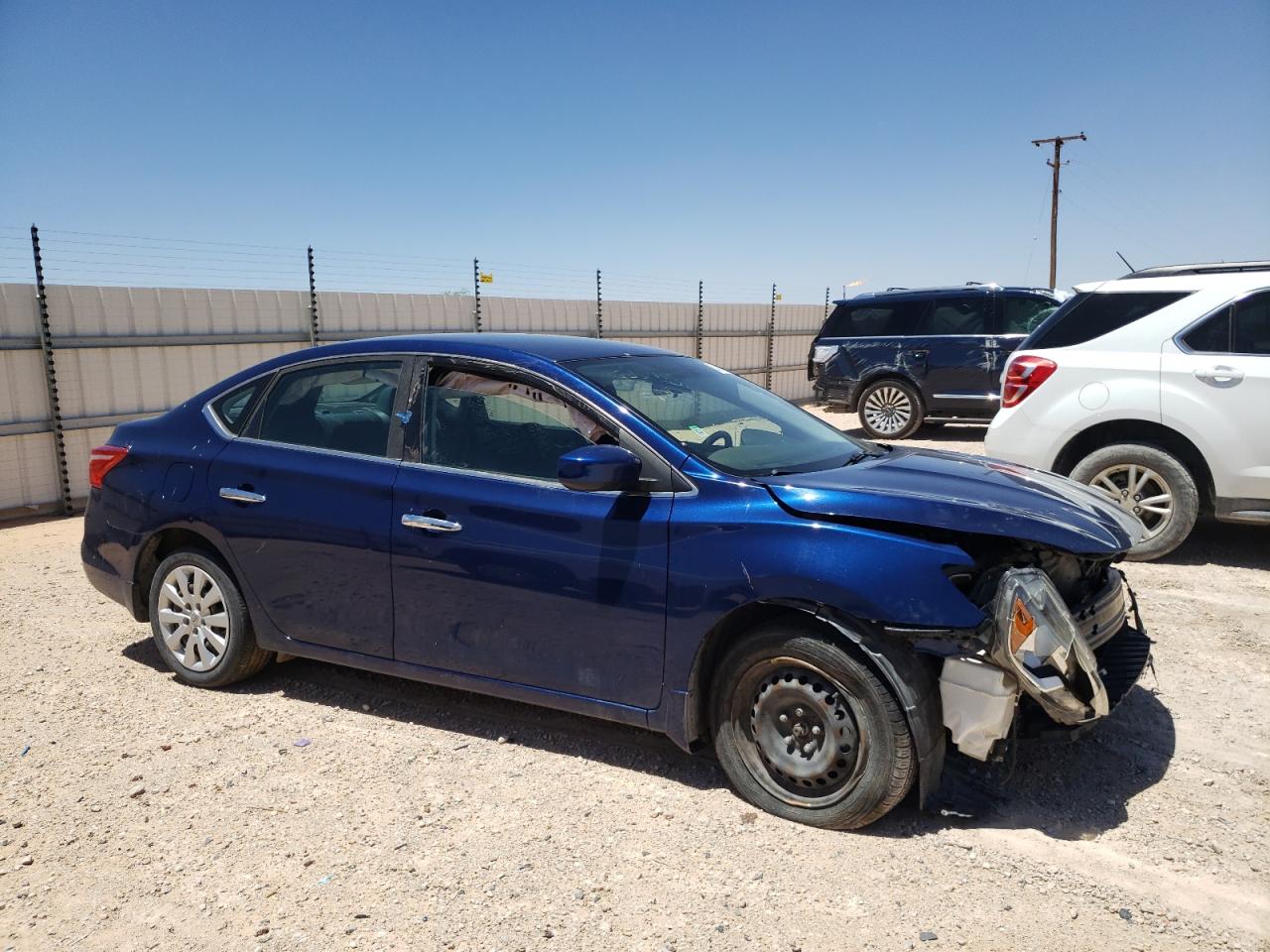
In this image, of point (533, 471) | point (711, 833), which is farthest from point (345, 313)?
point (711, 833)

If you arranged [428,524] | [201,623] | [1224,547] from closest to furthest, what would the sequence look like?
[428,524] → [201,623] → [1224,547]

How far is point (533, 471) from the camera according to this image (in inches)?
144

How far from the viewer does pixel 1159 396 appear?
19.9 ft

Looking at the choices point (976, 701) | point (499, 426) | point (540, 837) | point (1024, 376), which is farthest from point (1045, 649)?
point (1024, 376)

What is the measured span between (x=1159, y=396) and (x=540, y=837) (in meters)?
4.97

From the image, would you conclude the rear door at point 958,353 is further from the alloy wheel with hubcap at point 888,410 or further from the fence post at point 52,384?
the fence post at point 52,384

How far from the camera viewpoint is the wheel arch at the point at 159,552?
436cm

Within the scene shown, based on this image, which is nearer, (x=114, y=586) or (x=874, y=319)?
(x=114, y=586)

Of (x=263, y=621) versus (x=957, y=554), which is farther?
(x=263, y=621)

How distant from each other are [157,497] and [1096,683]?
4.00 metres

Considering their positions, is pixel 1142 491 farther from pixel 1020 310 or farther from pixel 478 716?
pixel 1020 310

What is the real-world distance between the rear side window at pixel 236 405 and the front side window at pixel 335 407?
10 centimetres

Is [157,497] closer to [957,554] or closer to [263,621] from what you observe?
[263,621]

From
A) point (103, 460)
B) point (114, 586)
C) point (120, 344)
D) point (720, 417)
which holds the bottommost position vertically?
point (114, 586)
